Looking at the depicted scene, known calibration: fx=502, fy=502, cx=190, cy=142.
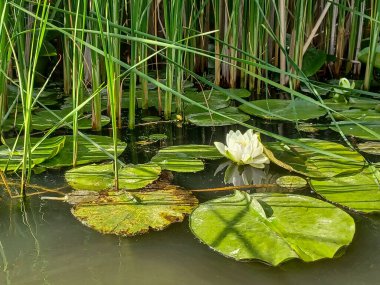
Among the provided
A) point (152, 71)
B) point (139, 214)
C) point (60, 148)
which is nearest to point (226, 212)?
point (139, 214)

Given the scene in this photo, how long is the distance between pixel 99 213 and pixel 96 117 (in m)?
0.60

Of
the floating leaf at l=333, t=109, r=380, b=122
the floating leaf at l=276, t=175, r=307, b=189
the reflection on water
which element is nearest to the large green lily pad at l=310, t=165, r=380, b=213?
the floating leaf at l=276, t=175, r=307, b=189

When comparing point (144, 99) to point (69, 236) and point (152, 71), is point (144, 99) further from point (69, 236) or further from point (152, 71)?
point (69, 236)

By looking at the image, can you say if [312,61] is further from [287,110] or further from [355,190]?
[355,190]

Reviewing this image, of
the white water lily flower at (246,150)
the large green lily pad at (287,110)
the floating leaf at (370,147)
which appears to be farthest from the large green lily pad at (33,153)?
the floating leaf at (370,147)

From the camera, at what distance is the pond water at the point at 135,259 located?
2.50 feet

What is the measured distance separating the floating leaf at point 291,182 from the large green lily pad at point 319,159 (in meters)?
0.02

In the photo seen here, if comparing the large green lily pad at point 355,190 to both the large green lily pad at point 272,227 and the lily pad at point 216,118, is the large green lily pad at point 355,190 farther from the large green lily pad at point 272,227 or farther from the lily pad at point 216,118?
the lily pad at point 216,118

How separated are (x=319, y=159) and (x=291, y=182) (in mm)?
146

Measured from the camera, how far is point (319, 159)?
121cm

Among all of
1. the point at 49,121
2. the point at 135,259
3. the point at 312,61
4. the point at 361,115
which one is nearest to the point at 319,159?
the point at 361,115

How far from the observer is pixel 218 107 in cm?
175

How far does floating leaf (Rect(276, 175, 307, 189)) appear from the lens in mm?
1088

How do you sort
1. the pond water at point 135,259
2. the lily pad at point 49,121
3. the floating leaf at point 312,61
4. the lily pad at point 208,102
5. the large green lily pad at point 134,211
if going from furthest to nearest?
the floating leaf at point 312,61 → the lily pad at point 208,102 → the lily pad at point 49,121 → the large green lily pad at point 134,211 → the pond water at point 135,259
